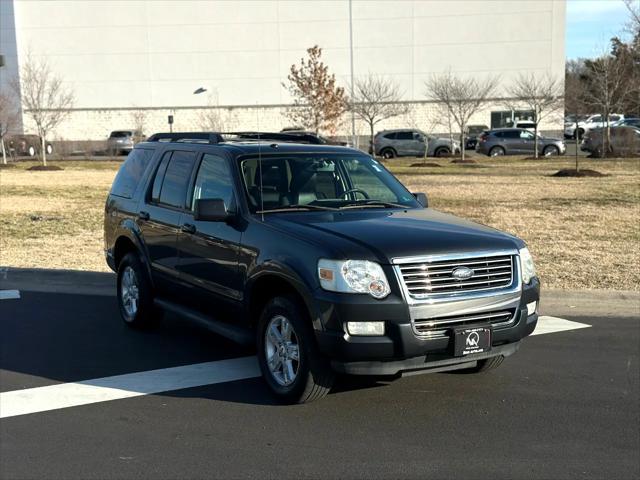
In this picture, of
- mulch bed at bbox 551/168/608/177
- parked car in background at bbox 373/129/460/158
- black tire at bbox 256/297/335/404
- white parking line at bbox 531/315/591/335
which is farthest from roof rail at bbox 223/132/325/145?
parked car in background at bbox 373/129/460/158

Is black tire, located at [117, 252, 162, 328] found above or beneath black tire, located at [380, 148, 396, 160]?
beneath

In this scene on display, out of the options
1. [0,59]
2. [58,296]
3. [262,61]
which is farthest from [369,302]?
[262,61]

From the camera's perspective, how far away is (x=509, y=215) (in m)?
14.5

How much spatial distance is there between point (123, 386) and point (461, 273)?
273 cm

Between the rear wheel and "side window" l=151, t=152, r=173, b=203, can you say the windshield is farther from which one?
the rear wheel

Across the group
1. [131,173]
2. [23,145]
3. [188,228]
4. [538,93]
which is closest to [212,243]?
[188,228]

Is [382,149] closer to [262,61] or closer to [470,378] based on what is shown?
[262,61]

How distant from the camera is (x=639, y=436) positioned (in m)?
4.64

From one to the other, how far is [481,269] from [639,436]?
1.46 metres

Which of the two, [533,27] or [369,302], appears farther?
[533,27]

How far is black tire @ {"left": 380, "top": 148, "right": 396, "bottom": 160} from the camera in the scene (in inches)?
1538

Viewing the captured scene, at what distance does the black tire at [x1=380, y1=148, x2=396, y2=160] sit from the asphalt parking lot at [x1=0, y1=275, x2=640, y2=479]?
3268 cm

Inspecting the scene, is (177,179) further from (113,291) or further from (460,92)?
(460,92)

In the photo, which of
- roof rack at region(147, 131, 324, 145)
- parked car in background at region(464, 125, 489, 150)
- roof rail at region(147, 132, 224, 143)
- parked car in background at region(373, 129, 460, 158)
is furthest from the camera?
parked car in background at region(464, 125, 489, 150)
